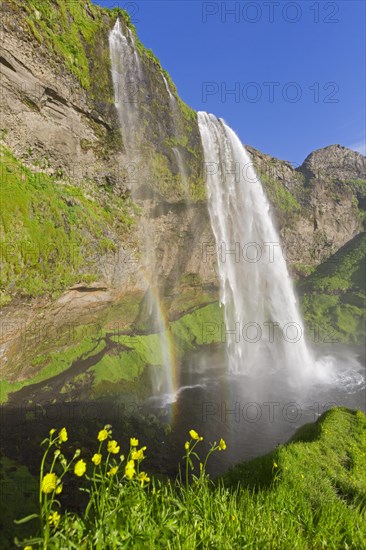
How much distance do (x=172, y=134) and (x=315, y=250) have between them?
35.4 meters

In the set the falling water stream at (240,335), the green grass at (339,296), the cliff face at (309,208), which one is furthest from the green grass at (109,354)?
the cliff face at (309,208)

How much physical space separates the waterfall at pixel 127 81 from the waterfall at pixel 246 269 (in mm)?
7142

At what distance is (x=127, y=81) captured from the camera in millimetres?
22047

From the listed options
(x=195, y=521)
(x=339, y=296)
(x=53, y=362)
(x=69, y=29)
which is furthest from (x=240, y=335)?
(x=195, y=521)

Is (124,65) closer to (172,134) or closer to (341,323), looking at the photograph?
(172,134)

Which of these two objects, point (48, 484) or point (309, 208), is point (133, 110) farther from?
point (309, 208)

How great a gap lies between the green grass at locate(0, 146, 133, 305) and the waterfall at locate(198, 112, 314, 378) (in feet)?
43.1

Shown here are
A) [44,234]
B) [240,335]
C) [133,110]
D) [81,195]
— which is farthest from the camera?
[240,335]

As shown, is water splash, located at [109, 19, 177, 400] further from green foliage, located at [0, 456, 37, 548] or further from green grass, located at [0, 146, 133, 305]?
green foliage, located at [0, 456, 37, 548]

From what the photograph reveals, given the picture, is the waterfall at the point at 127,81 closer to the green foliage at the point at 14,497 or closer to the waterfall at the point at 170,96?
the waterfall at the point at 170,96

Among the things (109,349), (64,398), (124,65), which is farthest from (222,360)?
(124,65)

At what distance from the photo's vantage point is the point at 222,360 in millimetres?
30219

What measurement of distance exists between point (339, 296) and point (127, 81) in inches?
1638

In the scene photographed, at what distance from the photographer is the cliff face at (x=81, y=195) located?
15.3 m
